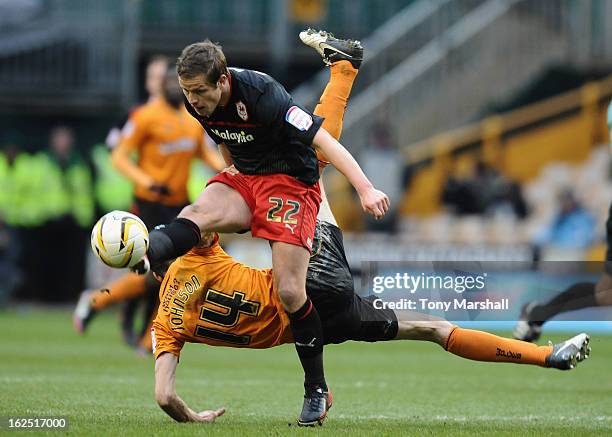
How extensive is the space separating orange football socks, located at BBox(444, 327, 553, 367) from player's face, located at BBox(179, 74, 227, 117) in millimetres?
1790

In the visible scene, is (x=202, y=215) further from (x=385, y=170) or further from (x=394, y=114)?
(x=394, y=114)

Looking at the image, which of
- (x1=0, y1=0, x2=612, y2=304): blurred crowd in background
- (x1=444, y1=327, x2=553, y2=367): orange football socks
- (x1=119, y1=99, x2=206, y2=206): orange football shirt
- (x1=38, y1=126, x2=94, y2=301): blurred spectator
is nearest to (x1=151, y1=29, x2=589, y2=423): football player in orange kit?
(x1=444, y1=327, x2=553, y2=367): orange football socks

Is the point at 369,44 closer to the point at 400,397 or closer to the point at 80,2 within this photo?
the point at 80,2

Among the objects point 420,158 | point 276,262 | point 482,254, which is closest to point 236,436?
point 276,262

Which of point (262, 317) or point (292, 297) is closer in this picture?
point (292, 297)

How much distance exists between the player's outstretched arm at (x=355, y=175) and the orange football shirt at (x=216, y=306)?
31.4 inches

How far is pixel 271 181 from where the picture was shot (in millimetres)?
6961

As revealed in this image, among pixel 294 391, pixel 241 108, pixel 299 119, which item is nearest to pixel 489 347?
pixel 299 119

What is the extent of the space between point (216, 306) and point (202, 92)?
1.15 meters

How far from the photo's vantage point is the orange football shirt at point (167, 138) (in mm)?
12055

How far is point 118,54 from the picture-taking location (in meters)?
21.5

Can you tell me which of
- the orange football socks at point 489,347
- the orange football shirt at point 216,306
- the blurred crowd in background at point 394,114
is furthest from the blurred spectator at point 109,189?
the orange football socks at point 489,347

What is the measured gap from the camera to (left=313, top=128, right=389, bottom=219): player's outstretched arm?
6477mm

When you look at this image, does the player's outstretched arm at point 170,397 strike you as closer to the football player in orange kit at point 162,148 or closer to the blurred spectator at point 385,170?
the football player in orange kit at point 162,148
